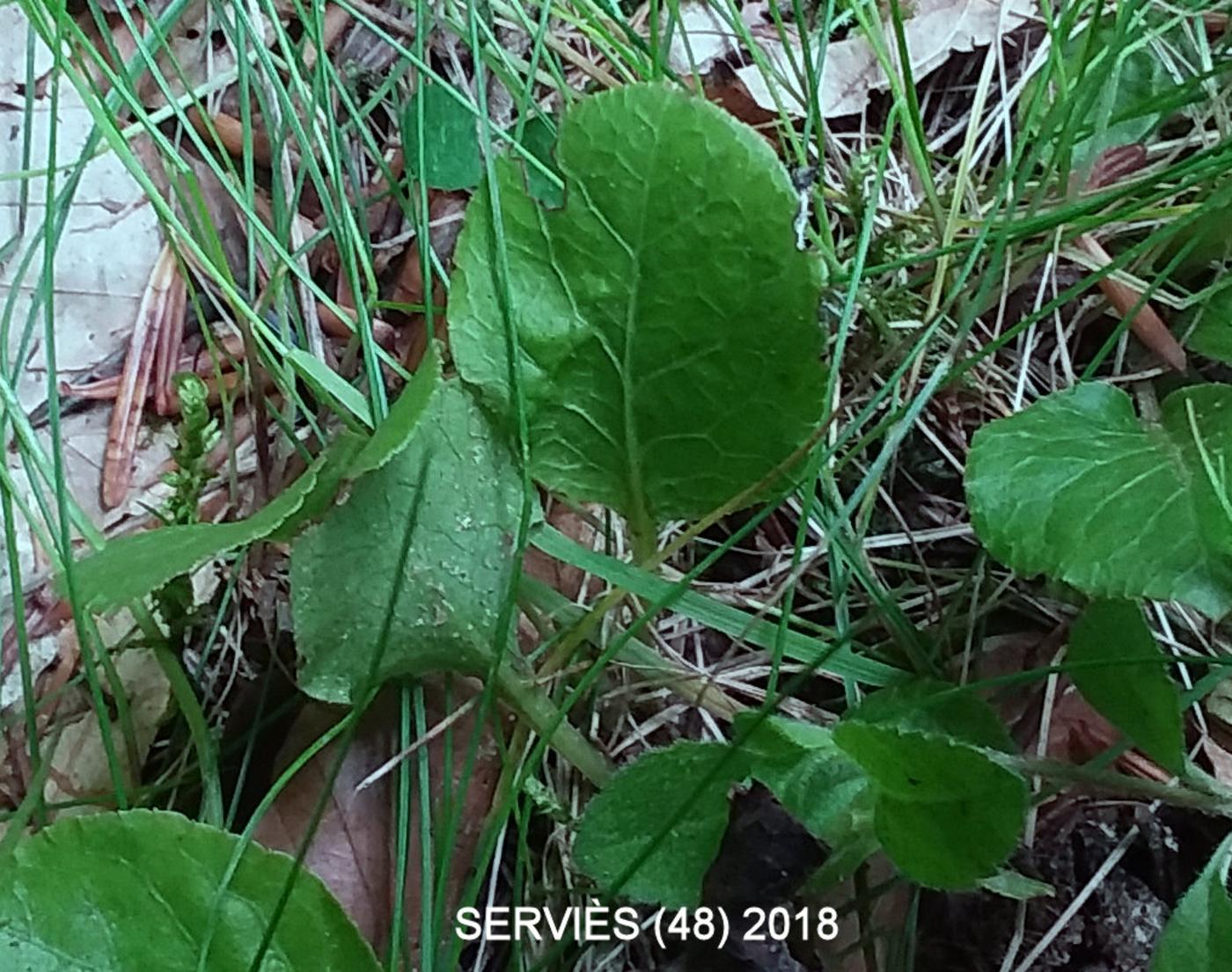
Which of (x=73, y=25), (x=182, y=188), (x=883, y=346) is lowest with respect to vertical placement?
(x=883, y=346)

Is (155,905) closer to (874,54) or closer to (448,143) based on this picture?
(448,143)

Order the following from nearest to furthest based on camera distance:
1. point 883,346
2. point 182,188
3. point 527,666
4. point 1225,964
Result: point 1225,964 < point 527,666 < point 883,346 < point 182,188

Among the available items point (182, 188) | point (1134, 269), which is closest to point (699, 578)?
point (1134, 269)

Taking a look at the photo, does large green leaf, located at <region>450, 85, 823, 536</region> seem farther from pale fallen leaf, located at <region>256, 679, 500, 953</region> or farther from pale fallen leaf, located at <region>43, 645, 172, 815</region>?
pale fallen leaf, located at <region>43, 645, 172, 815</region>

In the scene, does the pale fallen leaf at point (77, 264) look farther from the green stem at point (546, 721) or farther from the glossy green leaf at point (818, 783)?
the glossy green leaf at point (818, 783)

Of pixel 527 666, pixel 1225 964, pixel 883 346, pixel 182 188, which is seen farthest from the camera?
pixel 182 188

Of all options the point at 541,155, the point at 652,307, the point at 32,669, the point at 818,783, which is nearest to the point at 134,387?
the point at 32,669

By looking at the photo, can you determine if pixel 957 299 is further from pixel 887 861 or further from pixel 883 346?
pixel 887 861
